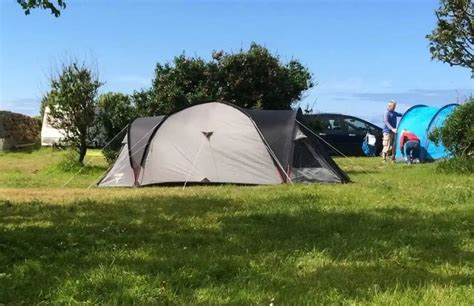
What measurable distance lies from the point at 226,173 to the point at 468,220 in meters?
5.17

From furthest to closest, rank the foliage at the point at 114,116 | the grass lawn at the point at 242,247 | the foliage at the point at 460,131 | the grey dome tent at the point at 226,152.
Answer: the foliage at the point at 114,116
the foliage at the point at 460,131
the grey dome tent at the point at 226,152
the grass lawn at the point at 242,247

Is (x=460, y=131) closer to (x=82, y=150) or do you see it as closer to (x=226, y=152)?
(x=226, y=152)

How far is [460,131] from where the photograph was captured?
1395 centimetres

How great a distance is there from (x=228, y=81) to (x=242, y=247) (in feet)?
34.0

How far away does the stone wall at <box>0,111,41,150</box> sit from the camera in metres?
24.9

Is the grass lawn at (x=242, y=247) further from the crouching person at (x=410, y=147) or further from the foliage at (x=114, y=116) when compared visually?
the crouching person at (x=410, y=147)

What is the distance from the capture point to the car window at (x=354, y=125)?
21.2 meters

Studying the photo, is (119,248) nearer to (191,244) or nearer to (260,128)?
(191,244)

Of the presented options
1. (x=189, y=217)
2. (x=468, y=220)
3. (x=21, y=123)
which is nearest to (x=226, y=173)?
(x=189, y=217)

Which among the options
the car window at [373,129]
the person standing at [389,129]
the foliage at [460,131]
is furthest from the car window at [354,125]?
the foliage at [460,131]

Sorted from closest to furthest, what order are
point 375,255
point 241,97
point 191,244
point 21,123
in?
point 375,255 → point 191,244 → point 241,97 → point 21,123

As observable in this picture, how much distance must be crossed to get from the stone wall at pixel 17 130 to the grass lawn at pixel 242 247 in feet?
52.1

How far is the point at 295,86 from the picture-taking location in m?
16.5

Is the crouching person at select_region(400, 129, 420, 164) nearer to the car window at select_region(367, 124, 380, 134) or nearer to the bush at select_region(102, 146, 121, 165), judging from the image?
the car window at select_region(367, 124, 380, 134)
